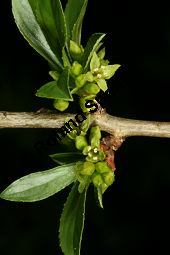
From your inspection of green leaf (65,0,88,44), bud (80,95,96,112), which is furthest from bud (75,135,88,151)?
green leaf (65,0,88,44)

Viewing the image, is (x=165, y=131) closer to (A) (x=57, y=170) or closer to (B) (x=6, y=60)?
(A) (x=57, y=170)

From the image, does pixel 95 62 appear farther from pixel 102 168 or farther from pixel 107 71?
pixel 102 168

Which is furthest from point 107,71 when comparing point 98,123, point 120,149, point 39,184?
point 120,149

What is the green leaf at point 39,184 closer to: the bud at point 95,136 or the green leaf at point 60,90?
the bud at point 95,136

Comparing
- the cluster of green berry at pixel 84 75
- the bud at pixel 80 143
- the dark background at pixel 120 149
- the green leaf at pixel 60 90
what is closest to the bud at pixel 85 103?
the cluster of green berry at pixel 84 75

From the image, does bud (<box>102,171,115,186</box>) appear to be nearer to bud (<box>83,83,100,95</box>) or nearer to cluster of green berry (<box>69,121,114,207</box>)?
cluster of green berry (<box>69,121,114,207</box>)
